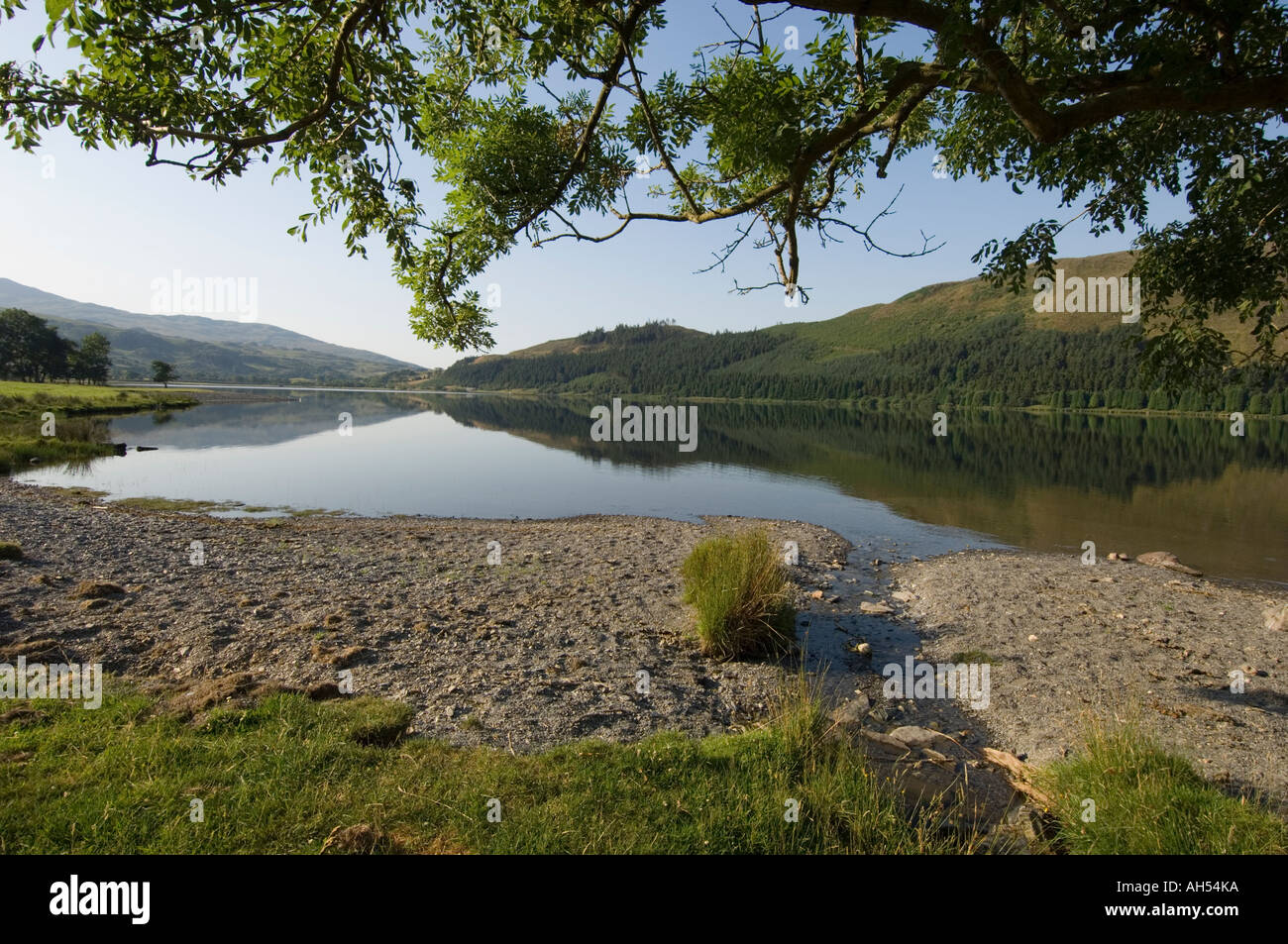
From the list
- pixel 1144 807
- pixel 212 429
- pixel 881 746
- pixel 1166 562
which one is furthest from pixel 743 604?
pixel 212 429

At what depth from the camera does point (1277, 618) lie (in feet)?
45.0

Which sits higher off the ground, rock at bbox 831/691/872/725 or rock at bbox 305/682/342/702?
rock at bbox 305/682/342/702

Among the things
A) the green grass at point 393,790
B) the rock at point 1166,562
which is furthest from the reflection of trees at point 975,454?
the green grass at point 393,790

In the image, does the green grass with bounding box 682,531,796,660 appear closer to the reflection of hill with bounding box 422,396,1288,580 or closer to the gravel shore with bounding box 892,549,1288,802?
the gravel shore with bounding box 892,549,1288,802

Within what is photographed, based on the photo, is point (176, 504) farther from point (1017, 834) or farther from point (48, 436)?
point (1017, 834)

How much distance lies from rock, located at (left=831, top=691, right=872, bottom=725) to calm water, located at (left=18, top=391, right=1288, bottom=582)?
43.5 feet

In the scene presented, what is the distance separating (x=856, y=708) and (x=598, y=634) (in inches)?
188

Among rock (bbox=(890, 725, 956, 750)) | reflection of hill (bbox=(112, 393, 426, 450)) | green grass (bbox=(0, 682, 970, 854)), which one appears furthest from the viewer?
reflection of hill (bbox=(112, 393, 426, 450))

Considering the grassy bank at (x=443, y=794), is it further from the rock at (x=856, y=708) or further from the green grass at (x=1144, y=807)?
the rock at (x=856, y=708)

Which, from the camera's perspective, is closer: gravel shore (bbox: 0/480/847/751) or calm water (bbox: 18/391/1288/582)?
gravel shore (bbox: 0/480/847/751)

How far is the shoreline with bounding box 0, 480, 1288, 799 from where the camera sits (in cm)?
856

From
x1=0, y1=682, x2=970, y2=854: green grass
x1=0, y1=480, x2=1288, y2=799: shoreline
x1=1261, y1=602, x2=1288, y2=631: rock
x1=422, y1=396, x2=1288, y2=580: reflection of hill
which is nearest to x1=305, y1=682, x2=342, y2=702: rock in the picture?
x1=0, y1=480, x2=1288, y2=799: shoreline
